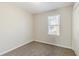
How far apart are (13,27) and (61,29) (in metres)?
1.95

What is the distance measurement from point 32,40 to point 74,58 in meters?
2.94

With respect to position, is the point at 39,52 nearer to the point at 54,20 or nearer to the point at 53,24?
the point at 53,24

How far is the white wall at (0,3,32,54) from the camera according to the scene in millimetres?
2566

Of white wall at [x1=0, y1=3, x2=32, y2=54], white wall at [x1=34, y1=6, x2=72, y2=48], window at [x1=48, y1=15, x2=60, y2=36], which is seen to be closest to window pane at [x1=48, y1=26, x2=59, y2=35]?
window at [x1=48, y1=15, x2=60, y2=36]

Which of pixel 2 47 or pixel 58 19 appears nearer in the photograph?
pixel 2 47

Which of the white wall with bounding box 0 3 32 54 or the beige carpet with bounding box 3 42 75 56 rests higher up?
the white wall with bounding box 0 3 32 54

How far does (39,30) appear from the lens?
3.52m

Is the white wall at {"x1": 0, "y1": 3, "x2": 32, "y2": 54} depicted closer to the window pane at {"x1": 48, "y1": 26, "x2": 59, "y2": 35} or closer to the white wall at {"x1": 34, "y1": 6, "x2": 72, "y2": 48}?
the white wall at {"x1": 34, "y1": 6, "x2": 72, "y2": 48}

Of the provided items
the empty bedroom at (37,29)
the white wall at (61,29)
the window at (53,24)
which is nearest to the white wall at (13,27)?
the empty bedroom at (37,29)

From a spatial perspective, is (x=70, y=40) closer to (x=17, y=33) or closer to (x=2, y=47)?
(x=17, y=33)

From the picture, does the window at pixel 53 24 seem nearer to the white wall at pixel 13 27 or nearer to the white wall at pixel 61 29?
the white wall at pixel 61 29

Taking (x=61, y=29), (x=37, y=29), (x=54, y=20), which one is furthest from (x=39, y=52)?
(x=54, y=20)

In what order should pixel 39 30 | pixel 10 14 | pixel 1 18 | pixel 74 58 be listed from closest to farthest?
pixel 74 58 < pixel 1 18 < pixel 10 14 < pixel 39 30

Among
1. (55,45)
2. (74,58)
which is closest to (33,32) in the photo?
(55,45)
